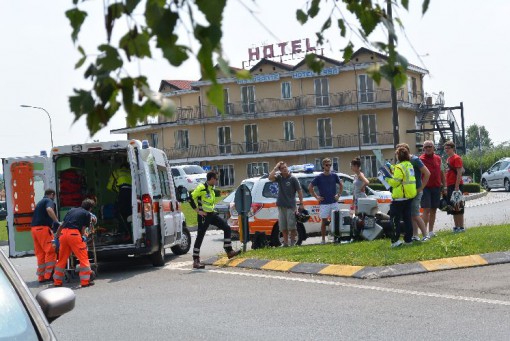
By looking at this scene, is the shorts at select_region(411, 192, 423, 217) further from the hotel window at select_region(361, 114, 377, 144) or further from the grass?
the hotel window at select_region(361, 114, 377, 144)

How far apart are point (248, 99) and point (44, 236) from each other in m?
55.6

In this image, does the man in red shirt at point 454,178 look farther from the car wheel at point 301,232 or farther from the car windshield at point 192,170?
the car windshield at point 192,170

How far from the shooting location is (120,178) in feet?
58.0

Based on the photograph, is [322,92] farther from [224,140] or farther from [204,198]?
[204,198]

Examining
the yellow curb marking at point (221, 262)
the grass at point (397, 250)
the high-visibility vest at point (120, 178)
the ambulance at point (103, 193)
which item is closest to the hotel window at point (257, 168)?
the ambulance at point (103, 193)

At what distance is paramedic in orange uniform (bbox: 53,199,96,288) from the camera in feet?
47.6

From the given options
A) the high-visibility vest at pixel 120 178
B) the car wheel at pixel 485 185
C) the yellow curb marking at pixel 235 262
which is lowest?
the car wheel at pixel 485 185

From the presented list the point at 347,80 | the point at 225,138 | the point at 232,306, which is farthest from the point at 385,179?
the point at 225,138

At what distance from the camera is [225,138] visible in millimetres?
74375

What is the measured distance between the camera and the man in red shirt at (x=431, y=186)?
16.0 metres

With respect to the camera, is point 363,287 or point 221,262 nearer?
point 363,287

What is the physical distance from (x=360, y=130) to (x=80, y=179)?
51.3m

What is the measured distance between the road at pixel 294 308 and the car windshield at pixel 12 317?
4019mm

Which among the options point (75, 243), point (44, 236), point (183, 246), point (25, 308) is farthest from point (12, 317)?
point (183, 246)
